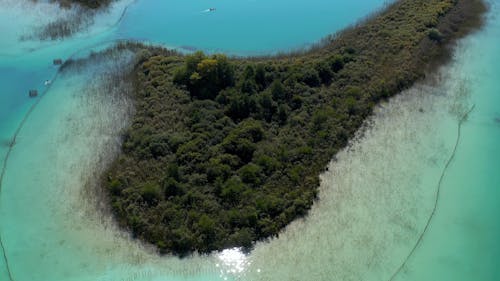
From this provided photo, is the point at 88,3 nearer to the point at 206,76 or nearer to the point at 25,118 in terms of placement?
the point at 25,118

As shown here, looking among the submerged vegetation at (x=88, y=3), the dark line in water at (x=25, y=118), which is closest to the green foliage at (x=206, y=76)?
the dark line in water at (x=25, y=118)

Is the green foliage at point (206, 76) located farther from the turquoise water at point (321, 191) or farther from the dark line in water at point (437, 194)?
the dark line in water at point (437, 194)

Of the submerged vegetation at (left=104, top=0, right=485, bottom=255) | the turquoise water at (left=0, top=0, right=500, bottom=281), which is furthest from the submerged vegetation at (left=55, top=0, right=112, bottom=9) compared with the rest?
the submerged vegetation at (left=104, top=0, right=485, bottom=255)

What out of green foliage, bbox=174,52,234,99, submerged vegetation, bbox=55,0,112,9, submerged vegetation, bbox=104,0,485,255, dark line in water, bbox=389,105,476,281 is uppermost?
submerged vegetation, bbox=55,0,112,9

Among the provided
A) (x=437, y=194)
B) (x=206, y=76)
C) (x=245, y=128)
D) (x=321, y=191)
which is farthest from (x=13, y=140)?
(x=437, y=194)

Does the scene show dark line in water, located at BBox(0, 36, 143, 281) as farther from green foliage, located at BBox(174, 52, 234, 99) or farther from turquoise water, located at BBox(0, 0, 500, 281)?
green foliage, located at BBox(174, 52, 234, 99)

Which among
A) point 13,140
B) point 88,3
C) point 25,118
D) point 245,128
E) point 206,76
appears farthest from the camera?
point 88,3
